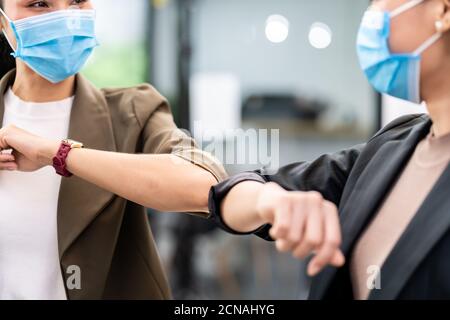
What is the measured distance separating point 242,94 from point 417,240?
155 inches

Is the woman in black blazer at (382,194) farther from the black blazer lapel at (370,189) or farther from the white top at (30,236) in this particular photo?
the white top at (30,236)

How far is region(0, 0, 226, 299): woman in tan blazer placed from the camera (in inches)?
45.5

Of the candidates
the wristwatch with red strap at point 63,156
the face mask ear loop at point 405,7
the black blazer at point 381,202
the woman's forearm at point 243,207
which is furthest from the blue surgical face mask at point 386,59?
the wristwatch with red strap at point 63,156

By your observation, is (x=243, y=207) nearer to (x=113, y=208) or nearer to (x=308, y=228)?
(x=308, y=228)

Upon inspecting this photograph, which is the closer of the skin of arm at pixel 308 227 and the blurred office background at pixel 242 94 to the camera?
the skin of arm at pixel 308 227

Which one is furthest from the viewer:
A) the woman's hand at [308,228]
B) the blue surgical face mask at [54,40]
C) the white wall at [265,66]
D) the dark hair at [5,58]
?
the white wall at [265,66]

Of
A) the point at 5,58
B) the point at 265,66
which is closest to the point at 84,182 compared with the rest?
the point at 5,58

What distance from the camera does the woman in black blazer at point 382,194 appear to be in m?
0.83

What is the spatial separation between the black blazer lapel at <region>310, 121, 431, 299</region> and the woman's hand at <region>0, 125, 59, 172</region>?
528 mm

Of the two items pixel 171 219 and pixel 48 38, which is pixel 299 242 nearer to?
pixel 48 38

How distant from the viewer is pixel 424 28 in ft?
3.24

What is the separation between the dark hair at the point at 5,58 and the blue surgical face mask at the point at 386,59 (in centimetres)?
73

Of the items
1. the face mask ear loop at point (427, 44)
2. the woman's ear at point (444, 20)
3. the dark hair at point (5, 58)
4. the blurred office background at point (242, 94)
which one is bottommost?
the blurred office background at point (242, 94)

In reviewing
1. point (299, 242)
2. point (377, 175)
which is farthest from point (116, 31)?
point (299, 242)
